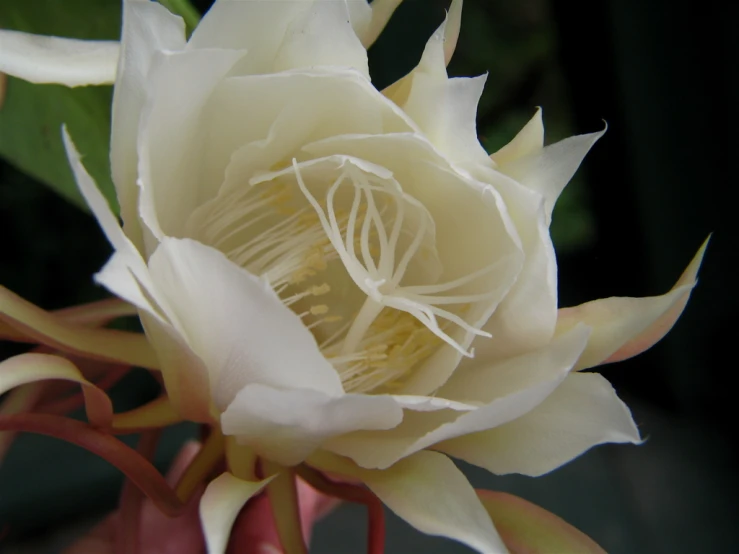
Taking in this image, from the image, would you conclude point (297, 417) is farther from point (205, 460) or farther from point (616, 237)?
point (616, 237)

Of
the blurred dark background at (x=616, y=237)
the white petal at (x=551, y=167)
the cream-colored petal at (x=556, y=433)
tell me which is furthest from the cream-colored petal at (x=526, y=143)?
the blurred dark background at (x=616, y=237)

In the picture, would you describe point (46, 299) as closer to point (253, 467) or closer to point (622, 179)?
point (253, 467)

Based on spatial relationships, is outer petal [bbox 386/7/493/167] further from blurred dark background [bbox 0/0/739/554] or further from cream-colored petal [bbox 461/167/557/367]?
blurred dark background [bbox 0/0/739/554]

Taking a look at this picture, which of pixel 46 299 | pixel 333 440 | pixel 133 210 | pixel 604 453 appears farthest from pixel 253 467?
pixel 604 453

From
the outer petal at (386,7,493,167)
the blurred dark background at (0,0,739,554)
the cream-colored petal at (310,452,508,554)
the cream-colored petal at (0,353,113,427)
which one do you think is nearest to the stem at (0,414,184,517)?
the cream-colored petal at (0,353,113,427)

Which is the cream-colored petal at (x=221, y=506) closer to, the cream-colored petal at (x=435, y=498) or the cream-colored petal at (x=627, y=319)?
the cream-colored petal at (x=435, y=498)

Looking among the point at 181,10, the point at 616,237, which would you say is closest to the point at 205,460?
the point at 181,10
